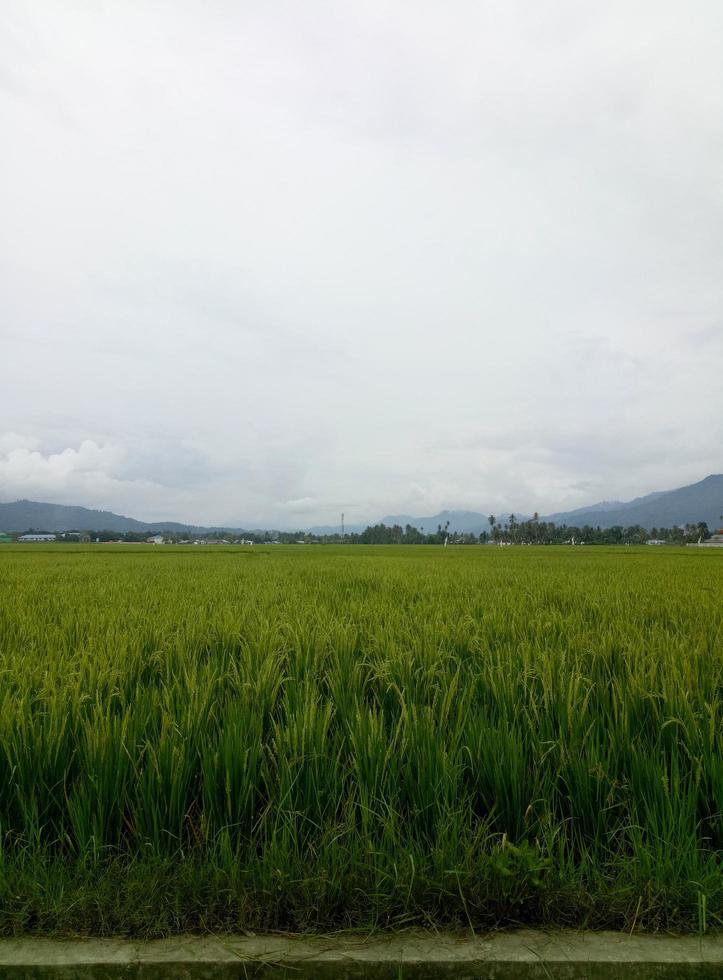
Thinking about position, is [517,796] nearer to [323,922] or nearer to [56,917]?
[323,922]

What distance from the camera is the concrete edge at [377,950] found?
1239mm

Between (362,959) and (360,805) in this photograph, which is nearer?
(362,959)

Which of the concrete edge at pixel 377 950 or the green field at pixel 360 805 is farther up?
the green field at pixel 360 805

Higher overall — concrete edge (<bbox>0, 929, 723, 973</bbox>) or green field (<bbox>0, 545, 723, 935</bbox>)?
green field (<bbox>0, 545, 723, 935</bbox>)

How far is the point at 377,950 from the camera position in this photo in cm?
129

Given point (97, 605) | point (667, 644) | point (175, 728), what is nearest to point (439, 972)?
point (175, 728)

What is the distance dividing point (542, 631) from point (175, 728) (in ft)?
9.94

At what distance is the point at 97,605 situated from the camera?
6.12 m

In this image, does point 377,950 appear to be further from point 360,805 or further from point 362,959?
point 360,805

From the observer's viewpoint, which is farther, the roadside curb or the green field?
the green field

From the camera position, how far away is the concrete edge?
124 centimetres

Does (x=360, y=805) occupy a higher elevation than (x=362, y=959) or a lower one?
higher

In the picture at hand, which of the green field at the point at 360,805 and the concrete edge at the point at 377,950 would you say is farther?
the green field at the point at 360,805

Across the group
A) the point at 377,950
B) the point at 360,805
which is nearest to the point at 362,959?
the point at 377,950
